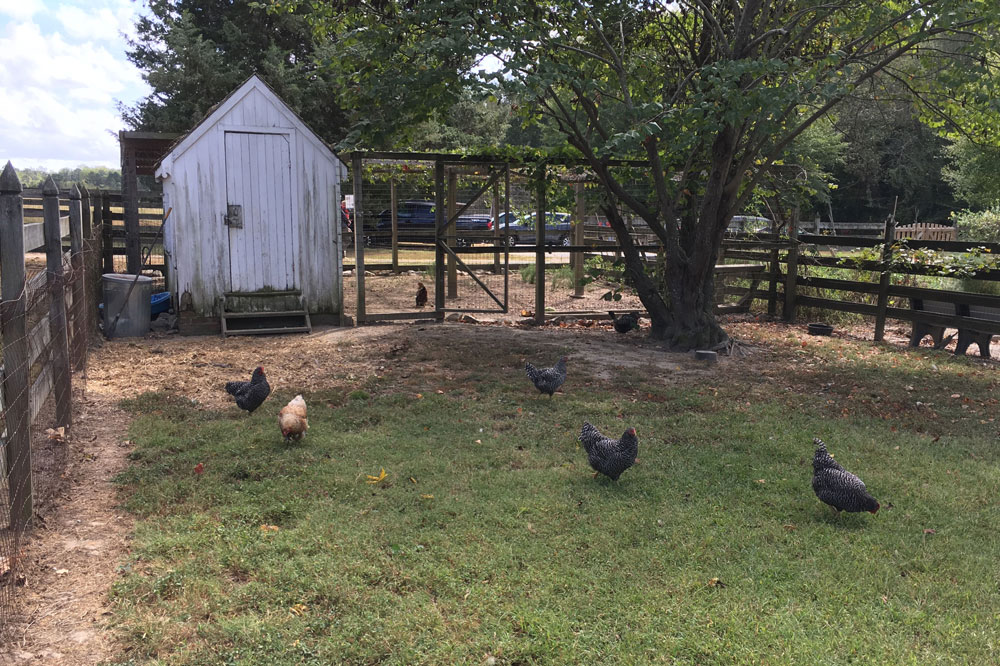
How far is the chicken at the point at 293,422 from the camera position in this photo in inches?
221

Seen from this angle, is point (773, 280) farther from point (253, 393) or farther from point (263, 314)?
point (253, 393)

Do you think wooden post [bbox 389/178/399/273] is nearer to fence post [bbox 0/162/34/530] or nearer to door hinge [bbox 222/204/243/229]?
door hinge [bbox 222/204/243/229]

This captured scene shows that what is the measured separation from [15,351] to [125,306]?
694cm

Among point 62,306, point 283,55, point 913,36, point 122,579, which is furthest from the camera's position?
point 283,55

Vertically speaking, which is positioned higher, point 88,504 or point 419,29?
point 419,29

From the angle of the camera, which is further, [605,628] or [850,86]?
[850,86]

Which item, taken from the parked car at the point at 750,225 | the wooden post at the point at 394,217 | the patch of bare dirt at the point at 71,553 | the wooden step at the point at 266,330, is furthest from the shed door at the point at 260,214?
the parked car at the point at 750,225

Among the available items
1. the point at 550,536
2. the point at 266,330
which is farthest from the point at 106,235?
the point at 550,536

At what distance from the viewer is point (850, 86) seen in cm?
779

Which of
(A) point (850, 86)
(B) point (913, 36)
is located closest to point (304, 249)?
(A) point (850, 86)

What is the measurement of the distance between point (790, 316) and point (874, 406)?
5.59m

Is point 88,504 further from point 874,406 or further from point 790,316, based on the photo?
point 790,316

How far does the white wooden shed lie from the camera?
1027 centimetres

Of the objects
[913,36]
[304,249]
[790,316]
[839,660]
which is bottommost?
[839,660]
